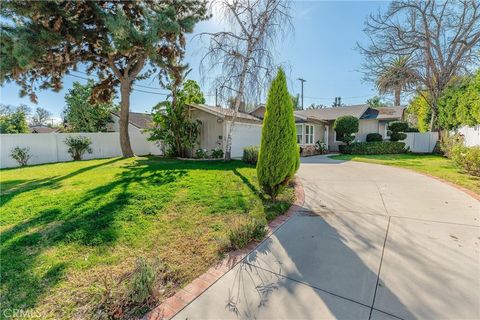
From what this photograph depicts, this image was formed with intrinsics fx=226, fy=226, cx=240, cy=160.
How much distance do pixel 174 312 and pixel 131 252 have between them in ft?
4.87

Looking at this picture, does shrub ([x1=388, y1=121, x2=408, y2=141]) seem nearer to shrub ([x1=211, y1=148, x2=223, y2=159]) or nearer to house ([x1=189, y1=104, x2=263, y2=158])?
house ([x1=189, y1=104, x2=263, y2=158])

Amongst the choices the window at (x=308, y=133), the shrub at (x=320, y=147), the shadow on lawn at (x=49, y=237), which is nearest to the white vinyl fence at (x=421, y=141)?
the shrub at (x=320, y=147)

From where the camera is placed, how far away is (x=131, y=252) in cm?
339

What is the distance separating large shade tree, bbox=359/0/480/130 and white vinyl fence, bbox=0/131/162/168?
61.3 feet

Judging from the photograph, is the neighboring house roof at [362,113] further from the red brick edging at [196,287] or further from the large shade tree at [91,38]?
the red brick edging at [196,287]

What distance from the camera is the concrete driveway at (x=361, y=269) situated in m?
2.24

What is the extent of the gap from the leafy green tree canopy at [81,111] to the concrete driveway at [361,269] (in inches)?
888

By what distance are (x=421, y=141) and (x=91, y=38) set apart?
23.6m

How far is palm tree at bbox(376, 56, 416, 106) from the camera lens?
17094 millimetres

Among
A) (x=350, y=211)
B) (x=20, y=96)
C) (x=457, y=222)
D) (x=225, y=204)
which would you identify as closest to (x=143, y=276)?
(x=225, y=204)

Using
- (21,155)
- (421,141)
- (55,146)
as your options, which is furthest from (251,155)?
(421,141)

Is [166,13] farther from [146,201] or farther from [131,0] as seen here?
[146,201]

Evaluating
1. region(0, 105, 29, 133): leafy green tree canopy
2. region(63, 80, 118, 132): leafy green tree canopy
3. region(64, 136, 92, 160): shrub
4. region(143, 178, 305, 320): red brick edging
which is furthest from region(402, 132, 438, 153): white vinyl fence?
region(0, 105, 29, 133): leafy green tree canopy

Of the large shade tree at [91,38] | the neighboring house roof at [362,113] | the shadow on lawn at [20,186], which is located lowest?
the shadow on lawn at [20,186]
